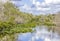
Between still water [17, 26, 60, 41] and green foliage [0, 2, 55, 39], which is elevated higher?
green foliage [0, 2, 55, 39]

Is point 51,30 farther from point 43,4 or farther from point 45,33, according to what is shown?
point 43,4

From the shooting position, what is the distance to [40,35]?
3625mm

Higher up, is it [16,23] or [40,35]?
[16,23]

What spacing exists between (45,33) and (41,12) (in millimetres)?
379

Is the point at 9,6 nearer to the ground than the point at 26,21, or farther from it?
farther from it

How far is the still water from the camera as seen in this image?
11.8 feet

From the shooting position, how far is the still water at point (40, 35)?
3.59 meters

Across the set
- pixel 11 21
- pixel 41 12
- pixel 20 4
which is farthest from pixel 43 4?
pixel 11 21

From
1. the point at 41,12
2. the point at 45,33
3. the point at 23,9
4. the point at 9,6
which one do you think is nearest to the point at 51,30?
the point at 45,33

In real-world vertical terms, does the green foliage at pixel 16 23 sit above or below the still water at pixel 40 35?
above

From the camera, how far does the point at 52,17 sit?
363 cm

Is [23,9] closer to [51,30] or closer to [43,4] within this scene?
[43,4]

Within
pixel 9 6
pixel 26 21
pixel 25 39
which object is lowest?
pixel 25 39

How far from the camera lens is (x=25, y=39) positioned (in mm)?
3594
